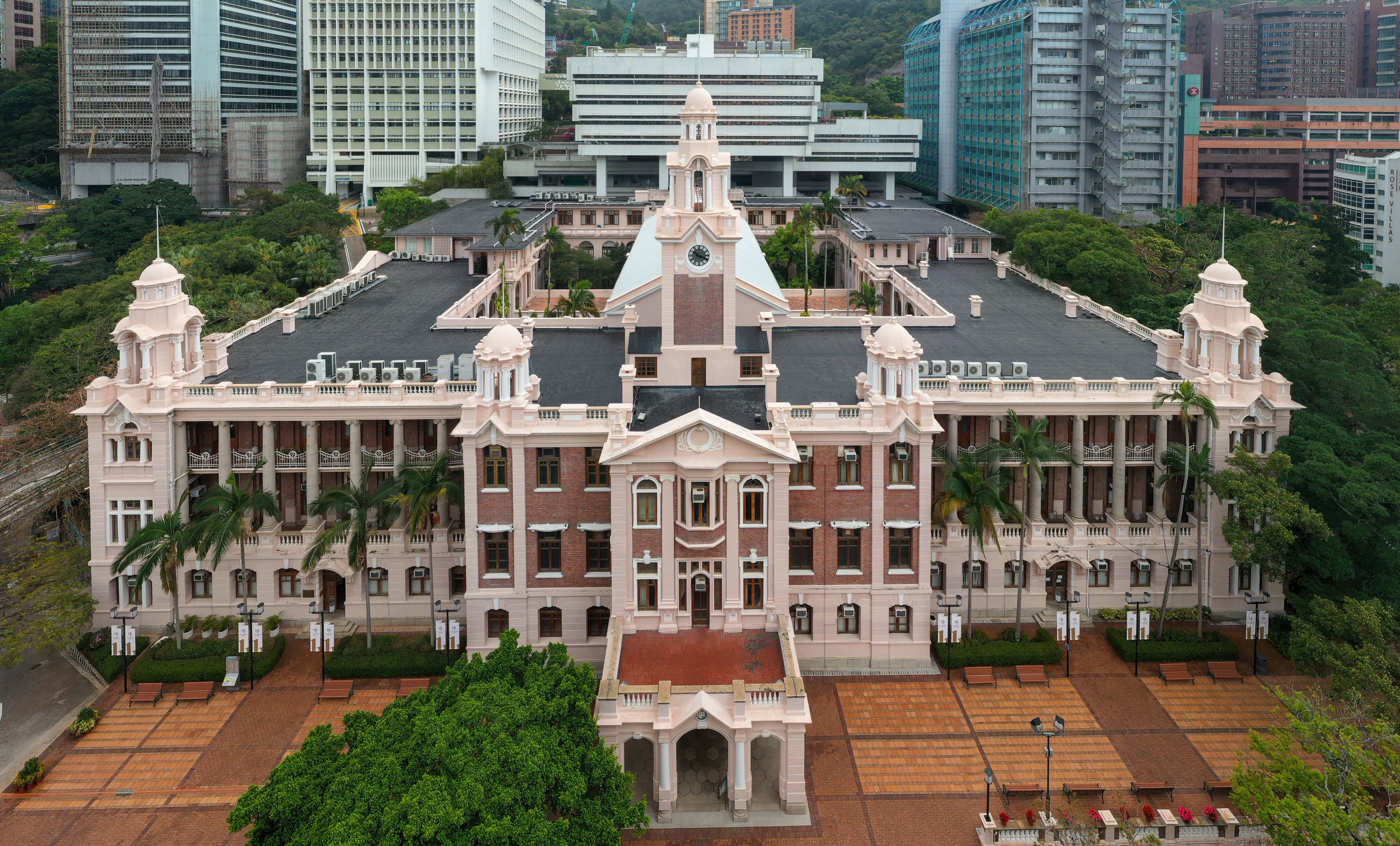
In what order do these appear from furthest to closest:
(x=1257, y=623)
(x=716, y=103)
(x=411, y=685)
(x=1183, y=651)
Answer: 1. (x=716, y=103)
2. (x=1257, y=623)
3. (x=1183, y=651)
4. (x=411, y=685)

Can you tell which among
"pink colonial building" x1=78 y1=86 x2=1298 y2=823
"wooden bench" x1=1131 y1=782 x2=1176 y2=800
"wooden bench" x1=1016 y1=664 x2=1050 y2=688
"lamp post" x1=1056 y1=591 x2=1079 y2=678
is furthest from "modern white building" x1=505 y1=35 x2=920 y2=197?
"wooden bench" x1=1131 y1=782 x2=1176 y2=800

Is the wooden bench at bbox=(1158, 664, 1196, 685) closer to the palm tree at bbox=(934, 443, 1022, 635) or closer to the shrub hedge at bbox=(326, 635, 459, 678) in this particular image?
the palm tree at bbox=(934, 443, 1022, 635)

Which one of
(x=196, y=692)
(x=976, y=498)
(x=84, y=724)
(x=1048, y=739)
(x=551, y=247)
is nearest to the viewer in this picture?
(x=1048, y=739)

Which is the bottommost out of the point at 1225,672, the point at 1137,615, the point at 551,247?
the point at 1225,672

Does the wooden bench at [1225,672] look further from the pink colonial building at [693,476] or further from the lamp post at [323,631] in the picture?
the lamp post at [323,631]

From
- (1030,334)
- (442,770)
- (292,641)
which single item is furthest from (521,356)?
(1030,334)

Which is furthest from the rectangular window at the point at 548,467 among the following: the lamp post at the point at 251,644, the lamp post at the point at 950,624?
the lamp post at the point at 950,624

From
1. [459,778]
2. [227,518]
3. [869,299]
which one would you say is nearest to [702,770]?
[459,778]

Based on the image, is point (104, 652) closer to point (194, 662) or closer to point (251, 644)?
point (194, 662)
